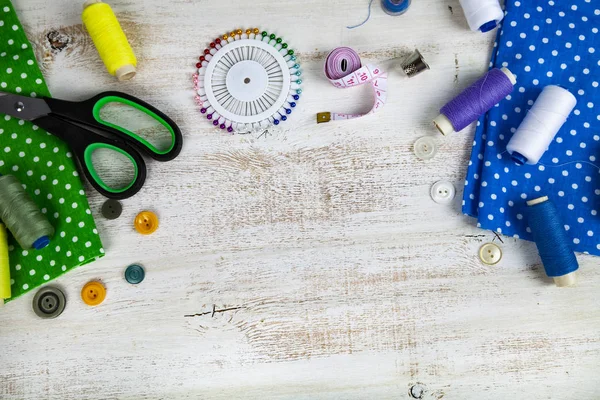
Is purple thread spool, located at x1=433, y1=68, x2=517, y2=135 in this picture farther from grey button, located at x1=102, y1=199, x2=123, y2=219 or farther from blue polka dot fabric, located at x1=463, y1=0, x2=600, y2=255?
grey button, located at x1=102, y1=199, x2=123, y2=219

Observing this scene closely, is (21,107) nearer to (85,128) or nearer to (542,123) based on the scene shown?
(85,128)

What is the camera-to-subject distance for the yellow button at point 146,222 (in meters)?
1.10

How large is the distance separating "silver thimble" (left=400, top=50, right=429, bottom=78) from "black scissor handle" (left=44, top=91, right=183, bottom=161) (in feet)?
1.56

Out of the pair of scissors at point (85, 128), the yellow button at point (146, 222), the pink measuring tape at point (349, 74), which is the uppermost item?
the pink measuring tape at point (349, 74)

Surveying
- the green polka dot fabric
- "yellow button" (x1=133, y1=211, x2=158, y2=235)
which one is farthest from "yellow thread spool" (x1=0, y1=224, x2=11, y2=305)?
"yellow button" (x1=133, y1=211, x2=158, y2=235)

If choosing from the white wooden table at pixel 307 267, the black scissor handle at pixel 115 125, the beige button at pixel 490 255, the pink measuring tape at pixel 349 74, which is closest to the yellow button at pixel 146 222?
the white wooden table at pixel 307 267

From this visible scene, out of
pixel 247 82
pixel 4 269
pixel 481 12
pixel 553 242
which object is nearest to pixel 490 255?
pixel 553 242

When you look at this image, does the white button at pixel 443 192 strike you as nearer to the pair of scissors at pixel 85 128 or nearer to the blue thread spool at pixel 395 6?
the blue thread spool at pixel 395 6

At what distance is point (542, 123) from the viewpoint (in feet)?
3.44

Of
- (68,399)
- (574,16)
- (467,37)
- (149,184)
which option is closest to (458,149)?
(467,37)

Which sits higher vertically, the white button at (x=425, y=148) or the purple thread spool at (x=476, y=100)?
A: the purple thread spool at (x=476, y=100)

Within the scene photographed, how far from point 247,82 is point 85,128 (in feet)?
1.09

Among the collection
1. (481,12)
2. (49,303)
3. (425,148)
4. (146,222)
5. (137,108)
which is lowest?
(49,303)

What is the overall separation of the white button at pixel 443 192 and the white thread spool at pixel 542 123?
14 cm
